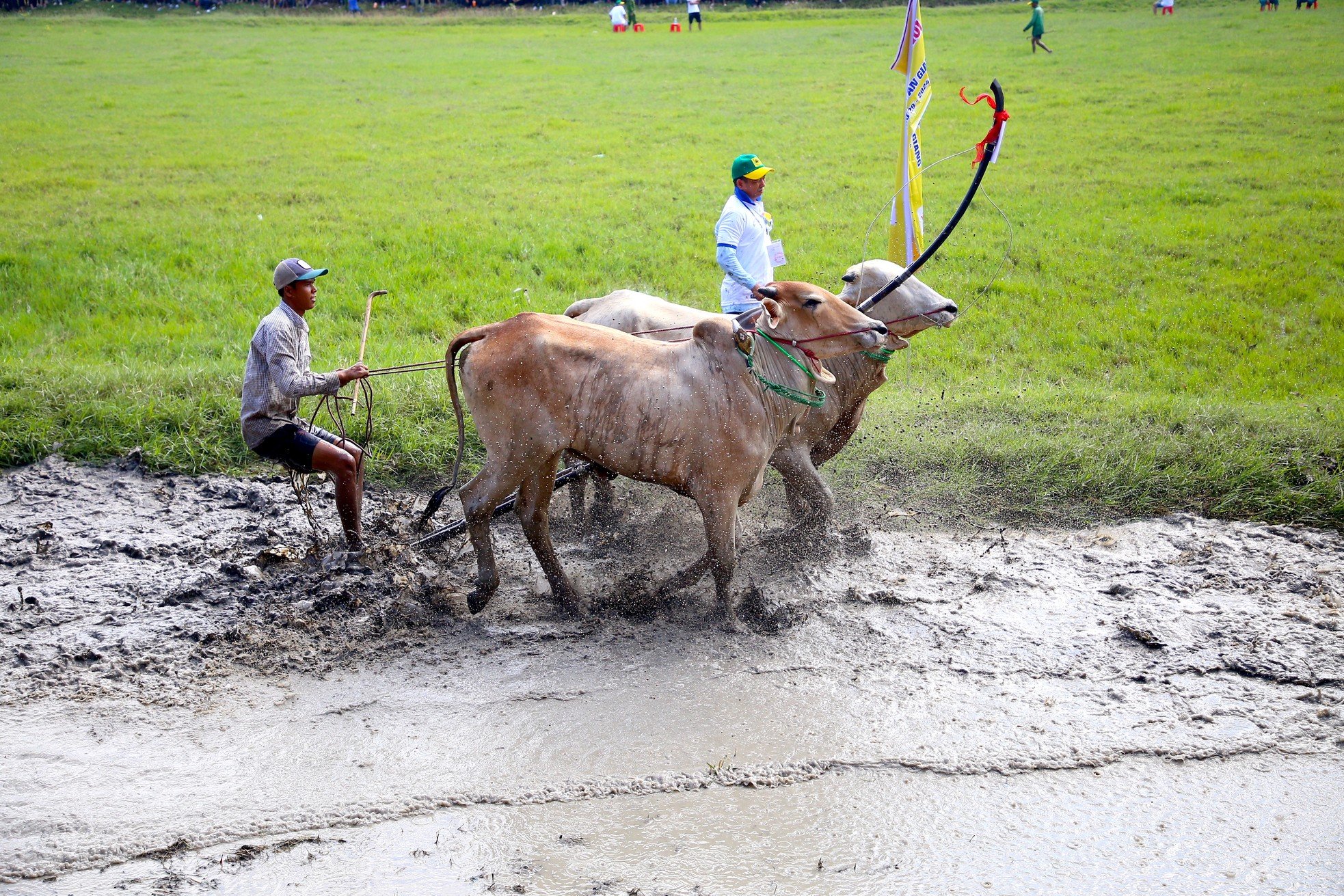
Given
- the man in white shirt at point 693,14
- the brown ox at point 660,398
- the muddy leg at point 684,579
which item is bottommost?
the muddy leg at point 684,579

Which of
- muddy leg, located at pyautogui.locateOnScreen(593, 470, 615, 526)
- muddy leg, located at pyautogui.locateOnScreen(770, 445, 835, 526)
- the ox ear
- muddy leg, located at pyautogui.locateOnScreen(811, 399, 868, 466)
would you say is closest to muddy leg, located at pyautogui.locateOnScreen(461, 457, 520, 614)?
muddy leg, located at pyautogui.locateOnScreen(593, 470, 615, 526)

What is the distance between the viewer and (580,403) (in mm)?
5105

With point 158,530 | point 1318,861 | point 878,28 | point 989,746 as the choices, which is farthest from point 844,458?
point 878,28

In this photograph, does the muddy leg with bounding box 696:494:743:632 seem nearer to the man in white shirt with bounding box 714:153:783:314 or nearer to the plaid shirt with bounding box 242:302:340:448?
the man in white shirt with bounding box 714:153:783:314

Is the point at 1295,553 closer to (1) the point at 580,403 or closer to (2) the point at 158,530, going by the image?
(1) the point at 580,403

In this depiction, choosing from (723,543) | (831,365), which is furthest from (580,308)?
(723,543)

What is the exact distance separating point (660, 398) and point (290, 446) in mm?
1961

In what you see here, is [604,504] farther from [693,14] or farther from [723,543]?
[693,14]

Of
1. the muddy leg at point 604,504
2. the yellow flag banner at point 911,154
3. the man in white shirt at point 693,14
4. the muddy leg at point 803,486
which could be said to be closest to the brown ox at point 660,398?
the muddy leg at point 803,486

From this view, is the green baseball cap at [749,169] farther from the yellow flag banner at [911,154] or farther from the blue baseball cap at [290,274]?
the blue baseball cap at [290,274]

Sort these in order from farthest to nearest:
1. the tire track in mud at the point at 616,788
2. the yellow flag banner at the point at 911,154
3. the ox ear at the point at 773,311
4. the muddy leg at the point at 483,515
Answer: the yellow flag banner at the point at 911,154 → the muddy leg at the point at 483,515 → the ox ear at the point at 773,311 → the tire track in mud at the point at 616,788

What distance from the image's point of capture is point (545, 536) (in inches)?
216

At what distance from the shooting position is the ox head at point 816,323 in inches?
199

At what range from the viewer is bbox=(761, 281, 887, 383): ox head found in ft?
16.6
